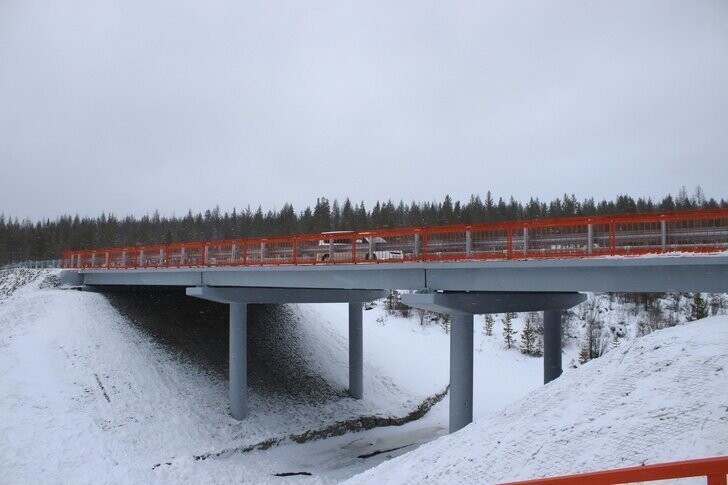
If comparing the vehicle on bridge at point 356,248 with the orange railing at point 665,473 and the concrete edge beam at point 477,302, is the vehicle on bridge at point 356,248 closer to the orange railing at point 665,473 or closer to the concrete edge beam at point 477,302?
the concrete edge beam at point 477,302

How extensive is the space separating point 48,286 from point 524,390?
31.3 m

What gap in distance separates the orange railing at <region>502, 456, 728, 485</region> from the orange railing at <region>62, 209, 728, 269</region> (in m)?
9.63

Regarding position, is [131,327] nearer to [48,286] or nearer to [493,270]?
[48,286]

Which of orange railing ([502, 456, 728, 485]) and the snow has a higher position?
orange railing ([502, 456, 728, 485])

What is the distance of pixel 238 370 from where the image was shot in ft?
77.9

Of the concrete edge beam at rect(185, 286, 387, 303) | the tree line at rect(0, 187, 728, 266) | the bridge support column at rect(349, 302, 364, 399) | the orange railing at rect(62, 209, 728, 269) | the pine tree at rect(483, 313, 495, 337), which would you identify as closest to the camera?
the orange railing at rect(62, 209, 728, 269)

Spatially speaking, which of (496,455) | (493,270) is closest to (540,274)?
(493,270)

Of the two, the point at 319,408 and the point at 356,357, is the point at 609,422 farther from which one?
the point at 356,357

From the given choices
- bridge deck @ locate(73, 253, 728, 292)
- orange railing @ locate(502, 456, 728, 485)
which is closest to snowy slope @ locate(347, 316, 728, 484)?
bridge deck @ locate(73, 253, 728, 292)

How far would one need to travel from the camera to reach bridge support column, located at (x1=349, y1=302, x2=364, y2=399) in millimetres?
28656

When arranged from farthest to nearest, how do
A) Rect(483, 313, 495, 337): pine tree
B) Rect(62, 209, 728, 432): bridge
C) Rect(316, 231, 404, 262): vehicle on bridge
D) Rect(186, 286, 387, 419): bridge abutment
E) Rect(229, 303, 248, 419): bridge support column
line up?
1. Rect(483, 313, 495, 337): pine tree
2. Rect(186, 286, 387, 419): bridge abutment
3. Rect(229, 303, 248, 419): bridge support column
4. Rect(316, 231, 404, 262): vehicle on bridge
5. Rect(62, 209, 728, 432): bridge

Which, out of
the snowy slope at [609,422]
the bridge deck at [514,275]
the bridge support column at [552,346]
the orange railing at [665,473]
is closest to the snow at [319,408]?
the snowy slope at [609,422]

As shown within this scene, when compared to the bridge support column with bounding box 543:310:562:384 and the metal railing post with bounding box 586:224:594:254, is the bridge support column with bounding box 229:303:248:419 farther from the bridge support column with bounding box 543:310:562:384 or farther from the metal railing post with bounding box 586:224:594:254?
the metal railing post with bounding box 586:224:594:254

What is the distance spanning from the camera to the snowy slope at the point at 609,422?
10008mm
